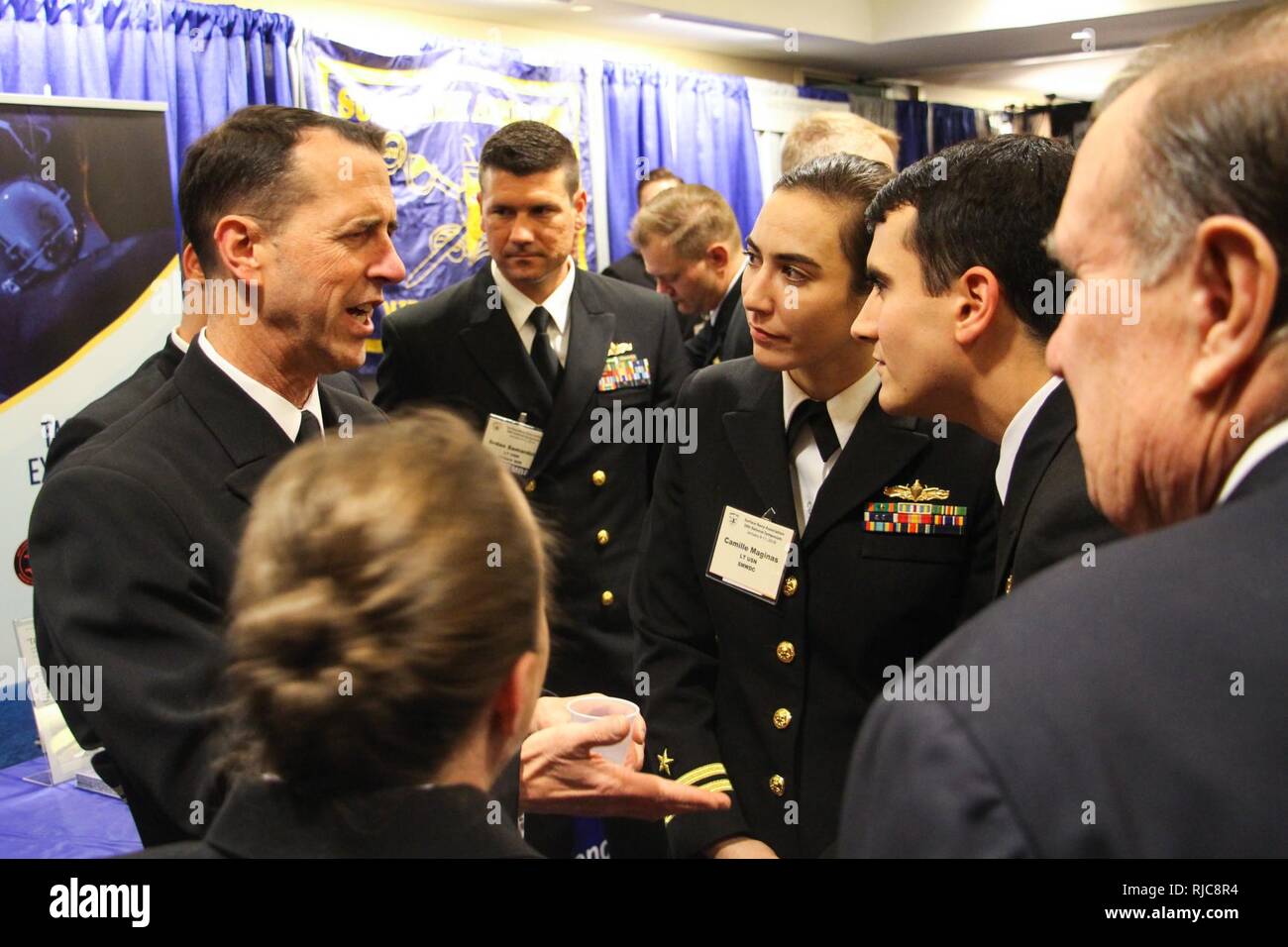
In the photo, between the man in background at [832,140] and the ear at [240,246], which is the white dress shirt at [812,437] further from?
the man in background at [832,140]

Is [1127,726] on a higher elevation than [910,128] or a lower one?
lower

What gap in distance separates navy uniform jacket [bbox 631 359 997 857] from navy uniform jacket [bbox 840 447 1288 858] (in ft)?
3.43

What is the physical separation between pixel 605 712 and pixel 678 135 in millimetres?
5554

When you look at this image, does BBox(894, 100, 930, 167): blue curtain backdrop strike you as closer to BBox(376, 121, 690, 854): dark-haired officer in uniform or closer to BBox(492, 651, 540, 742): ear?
BBox(376, 121, 690, 854): dark-haired officer in uniform

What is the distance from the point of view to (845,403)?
1.80 metres

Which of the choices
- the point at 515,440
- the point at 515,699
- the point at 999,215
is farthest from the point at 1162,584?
the point at 515,440

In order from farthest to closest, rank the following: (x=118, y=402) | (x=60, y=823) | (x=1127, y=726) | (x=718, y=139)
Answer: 1. (x=718, y=139)
2. (x=60, y=823)
3. (x=118, y=402)
4. (x=1127, y=726)

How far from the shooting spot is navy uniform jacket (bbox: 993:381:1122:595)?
1231mm

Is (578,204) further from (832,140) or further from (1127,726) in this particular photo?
(1127,726)

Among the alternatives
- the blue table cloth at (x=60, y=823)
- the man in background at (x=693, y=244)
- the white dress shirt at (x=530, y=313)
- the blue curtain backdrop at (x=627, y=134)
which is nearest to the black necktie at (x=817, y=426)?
the white dress shirt at (x=530, y=313)

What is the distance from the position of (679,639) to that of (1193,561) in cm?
128

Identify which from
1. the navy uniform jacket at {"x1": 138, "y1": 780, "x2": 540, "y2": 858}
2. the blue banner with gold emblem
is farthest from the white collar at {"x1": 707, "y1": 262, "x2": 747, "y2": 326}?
the navy uniform jacket at {"x1": 138, "y1": 780, "x2": 540, "y2": 858}

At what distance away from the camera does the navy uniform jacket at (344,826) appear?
81 centimetres

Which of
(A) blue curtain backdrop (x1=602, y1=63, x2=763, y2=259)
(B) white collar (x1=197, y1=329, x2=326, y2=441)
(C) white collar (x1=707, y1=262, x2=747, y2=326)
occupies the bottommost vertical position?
(B) white collar (x1=197, y1=329, x2=326, y2=441)
